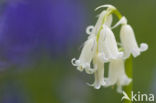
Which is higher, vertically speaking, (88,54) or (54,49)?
(54,49)

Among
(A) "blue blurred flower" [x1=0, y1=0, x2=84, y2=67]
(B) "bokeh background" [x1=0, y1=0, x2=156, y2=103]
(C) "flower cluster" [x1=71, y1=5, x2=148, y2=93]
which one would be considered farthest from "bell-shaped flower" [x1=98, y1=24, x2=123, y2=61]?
(A) "blue blurred flower" [x1=0, y1=0, x2=84, y2=67]

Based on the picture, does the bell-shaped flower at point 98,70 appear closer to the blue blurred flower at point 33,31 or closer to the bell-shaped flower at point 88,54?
the bell-shaped flower at point 88,54

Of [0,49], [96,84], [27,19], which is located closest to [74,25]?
[27,19]

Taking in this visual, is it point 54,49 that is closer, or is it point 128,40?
point 128,40

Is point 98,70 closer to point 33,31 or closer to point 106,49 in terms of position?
point 106,49

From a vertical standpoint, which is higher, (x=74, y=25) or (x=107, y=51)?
(x=74, y=25)

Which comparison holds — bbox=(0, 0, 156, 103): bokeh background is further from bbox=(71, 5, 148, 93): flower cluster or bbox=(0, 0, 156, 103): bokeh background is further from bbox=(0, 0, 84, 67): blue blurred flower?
bbox=(71, 5, 148, 93): flower cluster

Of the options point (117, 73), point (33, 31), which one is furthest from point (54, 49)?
point (117, 73)

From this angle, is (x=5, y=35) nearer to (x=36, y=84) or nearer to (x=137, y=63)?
(x=36, y=84)
